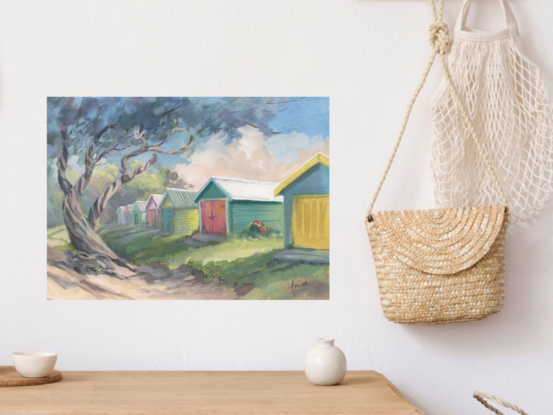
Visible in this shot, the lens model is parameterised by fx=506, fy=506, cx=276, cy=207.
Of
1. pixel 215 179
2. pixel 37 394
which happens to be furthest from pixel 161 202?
pixel 37 394

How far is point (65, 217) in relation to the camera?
134 cm

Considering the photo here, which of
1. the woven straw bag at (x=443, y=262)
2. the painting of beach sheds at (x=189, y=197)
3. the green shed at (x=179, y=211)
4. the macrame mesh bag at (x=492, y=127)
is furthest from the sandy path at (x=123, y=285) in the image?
the macrame mesh bag at (x=492, y=127)

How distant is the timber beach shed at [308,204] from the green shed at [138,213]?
355mm

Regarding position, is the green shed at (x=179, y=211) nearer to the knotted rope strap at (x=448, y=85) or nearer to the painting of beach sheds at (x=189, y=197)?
the painting of beach sheds at (x=189, y=197)

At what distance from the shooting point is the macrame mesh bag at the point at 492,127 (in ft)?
4.17

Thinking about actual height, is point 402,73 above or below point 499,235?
above

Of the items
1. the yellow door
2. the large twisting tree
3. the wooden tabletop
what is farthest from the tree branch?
the yellow door

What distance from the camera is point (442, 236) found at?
1.19 meters

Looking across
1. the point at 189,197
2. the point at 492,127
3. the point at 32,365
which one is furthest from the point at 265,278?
the point at 492,127

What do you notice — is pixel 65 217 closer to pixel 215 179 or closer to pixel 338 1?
pixel 215 179

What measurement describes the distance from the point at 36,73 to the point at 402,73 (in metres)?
0.98

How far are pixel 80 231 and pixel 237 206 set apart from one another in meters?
0.42
